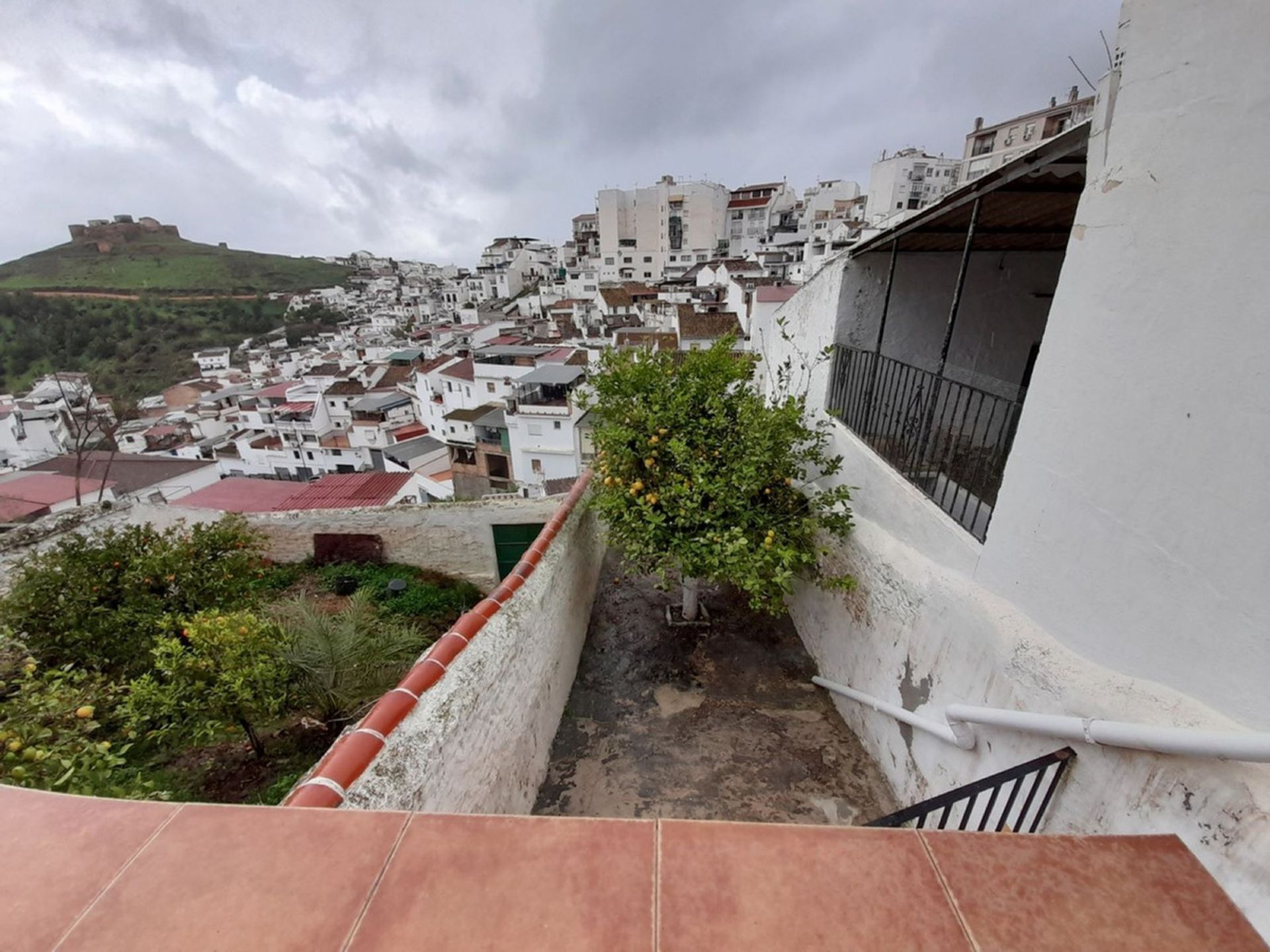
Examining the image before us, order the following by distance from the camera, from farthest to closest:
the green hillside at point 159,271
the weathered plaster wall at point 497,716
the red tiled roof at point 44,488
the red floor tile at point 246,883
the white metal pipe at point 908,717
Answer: the green hillside at point 159,271 < the red tiled roof at point 44,488 < the white metal pipe at point 908,717 < the weathered plaster wall at point 497,716 < the red floor tile at point 246,883

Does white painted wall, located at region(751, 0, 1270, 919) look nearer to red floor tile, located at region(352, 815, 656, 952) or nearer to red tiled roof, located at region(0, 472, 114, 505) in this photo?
red floor tile, located at region(352, 815, 656, 952)

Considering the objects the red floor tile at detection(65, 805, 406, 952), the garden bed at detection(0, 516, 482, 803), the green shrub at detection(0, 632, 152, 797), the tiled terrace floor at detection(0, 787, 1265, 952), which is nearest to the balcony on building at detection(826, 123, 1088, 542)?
the tiled terrace floor at detection(0, 787, 1265, 952)

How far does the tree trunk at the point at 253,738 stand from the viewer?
464 centimetres

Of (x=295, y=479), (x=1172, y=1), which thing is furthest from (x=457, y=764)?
(x=295, y=479)

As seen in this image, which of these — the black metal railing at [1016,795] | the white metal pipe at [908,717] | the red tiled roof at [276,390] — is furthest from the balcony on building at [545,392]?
the red tiled roof at [276,390]

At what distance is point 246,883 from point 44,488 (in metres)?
20.4

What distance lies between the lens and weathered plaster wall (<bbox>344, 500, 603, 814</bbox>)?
96.0 inches

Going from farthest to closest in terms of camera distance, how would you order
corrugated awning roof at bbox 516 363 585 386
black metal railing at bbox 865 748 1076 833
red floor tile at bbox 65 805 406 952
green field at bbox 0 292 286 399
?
green field at bbox 0 292 286 399
corrugated awning roof at bbox 516 363 585 386
black metal railing at bbox 865 748 1076 833
red floor tile at bbox 65 805 406 952

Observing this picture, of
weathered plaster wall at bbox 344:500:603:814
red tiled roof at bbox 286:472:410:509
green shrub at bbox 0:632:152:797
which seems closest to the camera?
weathered plaster wall at bbox 344:500:603:814

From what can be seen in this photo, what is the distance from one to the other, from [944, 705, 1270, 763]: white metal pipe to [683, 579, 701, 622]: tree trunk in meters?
3.59

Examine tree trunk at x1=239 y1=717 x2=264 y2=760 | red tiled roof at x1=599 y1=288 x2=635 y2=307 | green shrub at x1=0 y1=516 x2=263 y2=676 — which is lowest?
tree trunk at x1=239 y1=717 x2=264 y2=760

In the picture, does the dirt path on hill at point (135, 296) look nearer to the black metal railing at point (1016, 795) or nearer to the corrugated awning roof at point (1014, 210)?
the corrugated awning roof at point (1014, 210)

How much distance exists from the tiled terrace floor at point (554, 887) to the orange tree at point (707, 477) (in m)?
2.72

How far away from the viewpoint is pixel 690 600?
242 inches
